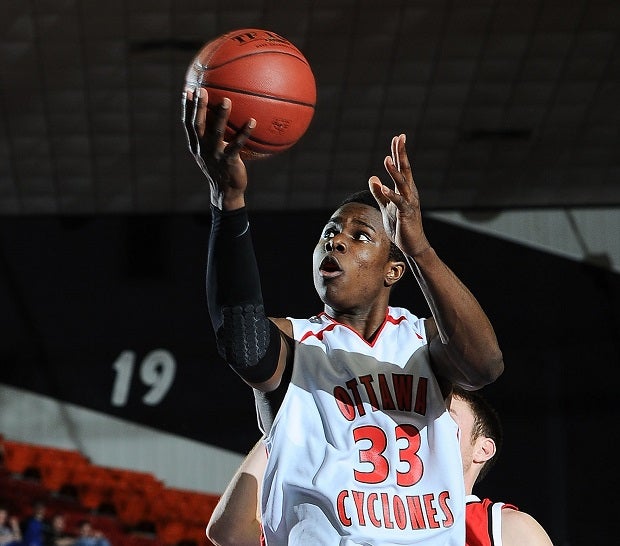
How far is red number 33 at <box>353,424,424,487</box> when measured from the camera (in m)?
1.86

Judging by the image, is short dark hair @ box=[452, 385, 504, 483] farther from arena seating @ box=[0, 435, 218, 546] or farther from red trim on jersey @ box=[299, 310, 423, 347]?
arena seating @ box=[0, 435, 218, 546]

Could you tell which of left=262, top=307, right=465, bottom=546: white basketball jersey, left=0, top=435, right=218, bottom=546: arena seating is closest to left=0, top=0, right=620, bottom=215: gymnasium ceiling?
left=0, top=435, right=218, bottom=546: arena seating

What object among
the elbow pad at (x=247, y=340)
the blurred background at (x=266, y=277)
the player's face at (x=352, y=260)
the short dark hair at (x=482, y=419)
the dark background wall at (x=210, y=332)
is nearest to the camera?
the elbow pad at (x=247, y=340)

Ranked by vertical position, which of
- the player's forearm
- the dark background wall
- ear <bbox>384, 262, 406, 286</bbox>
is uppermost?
the dark background wall

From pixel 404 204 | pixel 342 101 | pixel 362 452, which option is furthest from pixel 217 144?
pixel 342 101

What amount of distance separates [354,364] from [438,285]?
28 centimetres

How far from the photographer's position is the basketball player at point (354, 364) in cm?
178

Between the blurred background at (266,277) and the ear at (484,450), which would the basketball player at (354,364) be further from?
the blurred background at (266,277)

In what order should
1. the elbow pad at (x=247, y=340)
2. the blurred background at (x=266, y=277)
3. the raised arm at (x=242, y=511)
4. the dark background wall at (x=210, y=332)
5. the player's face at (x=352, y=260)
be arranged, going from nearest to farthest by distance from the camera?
the elbow pad at (x=247, y=340) → the player's face at (x=352, y=260) → the raised arm at (x=242, y=511) → the blurred background at (x=266, y=277) → the dark background wall at (x=210, y=332)

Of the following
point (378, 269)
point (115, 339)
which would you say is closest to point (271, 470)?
point (378, 269)

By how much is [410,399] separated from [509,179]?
8334 millimetres

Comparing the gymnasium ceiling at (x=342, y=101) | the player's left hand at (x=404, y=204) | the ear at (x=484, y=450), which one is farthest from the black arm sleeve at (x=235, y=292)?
the gymnasium ceiling at (x=342, y=101)

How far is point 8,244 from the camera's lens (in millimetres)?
10133

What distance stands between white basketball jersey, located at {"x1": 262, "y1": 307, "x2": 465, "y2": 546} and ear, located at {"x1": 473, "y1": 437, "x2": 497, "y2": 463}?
0.60 m
